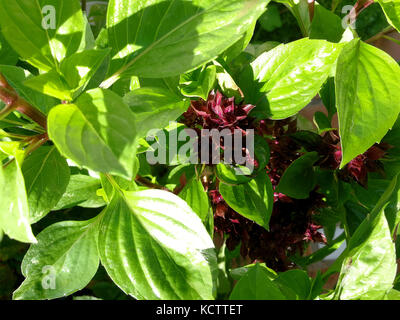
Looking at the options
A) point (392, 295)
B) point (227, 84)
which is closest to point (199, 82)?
point (227, 84)

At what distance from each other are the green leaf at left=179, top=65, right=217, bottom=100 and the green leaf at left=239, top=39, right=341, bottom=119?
50 mm

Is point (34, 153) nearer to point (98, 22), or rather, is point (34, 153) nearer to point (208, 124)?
point (208, 124)

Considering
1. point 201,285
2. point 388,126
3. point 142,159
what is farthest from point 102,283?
point 388,126

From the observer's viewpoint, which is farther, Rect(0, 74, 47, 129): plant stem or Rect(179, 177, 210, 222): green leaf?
Rect(179, 177, 210, 222): green leaf

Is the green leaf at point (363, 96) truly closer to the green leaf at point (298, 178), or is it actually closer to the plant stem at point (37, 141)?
the green leaf at point (298, 178)

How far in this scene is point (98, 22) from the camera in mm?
763

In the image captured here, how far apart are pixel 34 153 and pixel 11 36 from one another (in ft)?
0.36

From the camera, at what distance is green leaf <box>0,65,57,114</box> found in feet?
1.29

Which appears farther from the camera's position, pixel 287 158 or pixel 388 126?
pixel 287 158

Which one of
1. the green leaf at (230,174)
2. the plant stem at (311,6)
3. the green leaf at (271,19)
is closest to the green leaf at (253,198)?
the green leaf at (230,174)

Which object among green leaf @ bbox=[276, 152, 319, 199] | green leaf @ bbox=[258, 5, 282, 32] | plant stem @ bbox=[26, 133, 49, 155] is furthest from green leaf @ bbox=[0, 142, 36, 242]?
green leaf @ bbox=[258, 5, 282, 32]

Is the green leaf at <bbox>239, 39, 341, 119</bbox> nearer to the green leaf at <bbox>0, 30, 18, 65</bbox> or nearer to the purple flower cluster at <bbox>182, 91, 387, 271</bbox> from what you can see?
the purple flower cluster at <bbox>182, 91, 387, 271</bbox>

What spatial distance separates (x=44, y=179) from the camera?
385 millimetres

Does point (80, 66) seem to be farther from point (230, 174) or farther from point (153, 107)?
point (230, 174)
